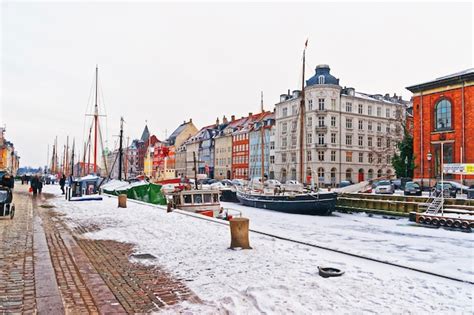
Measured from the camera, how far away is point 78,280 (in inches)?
288

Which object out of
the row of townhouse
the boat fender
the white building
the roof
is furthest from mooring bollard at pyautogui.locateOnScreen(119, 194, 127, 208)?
the white building

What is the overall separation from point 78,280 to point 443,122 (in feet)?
153

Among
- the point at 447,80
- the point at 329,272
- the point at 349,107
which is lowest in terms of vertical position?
the point at 329,272

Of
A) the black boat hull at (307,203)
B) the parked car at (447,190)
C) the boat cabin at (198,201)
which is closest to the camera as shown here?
the boat cabin at (198,201)

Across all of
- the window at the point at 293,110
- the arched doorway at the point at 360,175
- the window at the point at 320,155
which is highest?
the window at the point at 293,110

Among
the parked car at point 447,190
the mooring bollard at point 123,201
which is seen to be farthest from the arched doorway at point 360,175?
the mooring bollard at point 123,201

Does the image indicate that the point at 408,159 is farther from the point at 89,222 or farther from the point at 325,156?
the point at 89,222

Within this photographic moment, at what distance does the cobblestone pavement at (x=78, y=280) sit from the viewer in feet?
19.5

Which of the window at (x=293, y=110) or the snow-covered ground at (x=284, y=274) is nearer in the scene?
the snow-covered ground at (x=284, y=274)

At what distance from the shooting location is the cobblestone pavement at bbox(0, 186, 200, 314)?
595 cm

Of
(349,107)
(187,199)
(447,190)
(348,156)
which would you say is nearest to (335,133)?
(348,156)

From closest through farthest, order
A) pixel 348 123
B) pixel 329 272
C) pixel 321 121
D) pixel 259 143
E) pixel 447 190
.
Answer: pixel 329 272
pixel 447 190
pixel 321 121
pixel 348 123
pixel 259 143

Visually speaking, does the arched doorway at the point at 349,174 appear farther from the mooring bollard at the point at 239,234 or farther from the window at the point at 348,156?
the mooring bollard at the point at 239,234

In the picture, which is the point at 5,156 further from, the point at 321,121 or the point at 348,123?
the point at 348,123
